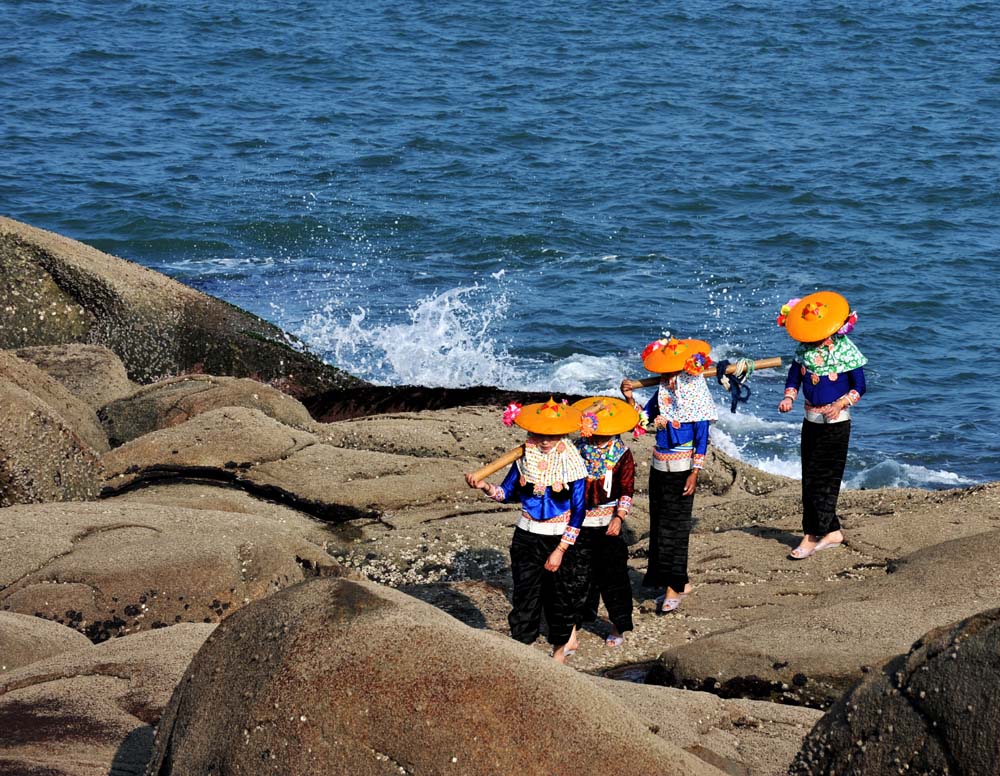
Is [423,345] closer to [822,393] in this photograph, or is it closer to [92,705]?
[822,393]

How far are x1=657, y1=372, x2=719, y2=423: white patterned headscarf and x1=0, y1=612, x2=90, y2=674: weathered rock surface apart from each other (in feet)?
11.7

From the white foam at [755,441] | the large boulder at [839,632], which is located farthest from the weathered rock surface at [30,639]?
the white foam at [755,441]

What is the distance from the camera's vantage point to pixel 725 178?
2745 cm

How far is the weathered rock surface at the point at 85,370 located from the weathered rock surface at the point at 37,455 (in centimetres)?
206

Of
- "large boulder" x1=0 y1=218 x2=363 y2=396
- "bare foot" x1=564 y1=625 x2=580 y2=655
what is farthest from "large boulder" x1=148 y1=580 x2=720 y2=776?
"large boulder" x1=0 y1=218 x2=363 y2=396

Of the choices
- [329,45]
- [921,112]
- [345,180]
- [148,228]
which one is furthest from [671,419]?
[329,45]

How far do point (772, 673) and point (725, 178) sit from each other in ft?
70.7

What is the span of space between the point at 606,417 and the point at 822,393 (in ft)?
6.27

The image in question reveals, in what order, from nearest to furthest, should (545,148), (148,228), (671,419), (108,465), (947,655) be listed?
(947,655)
(671,419)
(108,465)
(148,228)
(545,148)

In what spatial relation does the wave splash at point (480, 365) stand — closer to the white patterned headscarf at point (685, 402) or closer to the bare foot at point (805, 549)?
the bare foot at point (805, 549)

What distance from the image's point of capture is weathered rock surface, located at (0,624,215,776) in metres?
5.24

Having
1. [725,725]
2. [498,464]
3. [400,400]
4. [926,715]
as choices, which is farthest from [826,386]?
[400,400]

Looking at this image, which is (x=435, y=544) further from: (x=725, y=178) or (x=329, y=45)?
(x=329, y=45)

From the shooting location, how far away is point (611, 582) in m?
8.12
